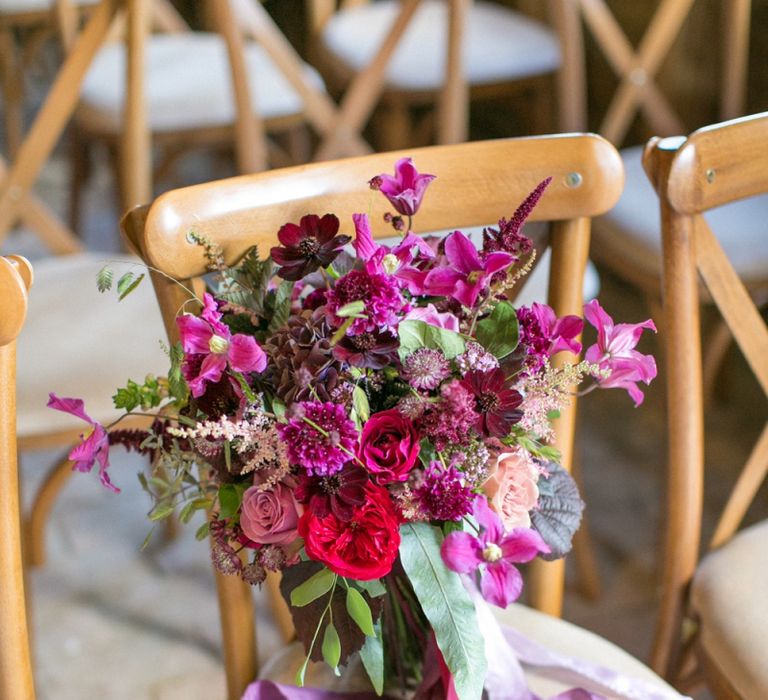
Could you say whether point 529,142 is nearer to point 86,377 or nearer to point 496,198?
point 496,198

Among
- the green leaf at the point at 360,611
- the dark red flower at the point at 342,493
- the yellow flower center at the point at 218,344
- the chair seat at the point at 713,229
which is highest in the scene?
the yellow flower center at the point at 218,344

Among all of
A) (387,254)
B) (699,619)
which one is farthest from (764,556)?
(387,254)

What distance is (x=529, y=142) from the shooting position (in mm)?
824

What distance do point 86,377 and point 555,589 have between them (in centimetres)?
63

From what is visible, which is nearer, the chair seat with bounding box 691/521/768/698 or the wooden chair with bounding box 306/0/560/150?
the chair seat with bounding box 691/521/768/698

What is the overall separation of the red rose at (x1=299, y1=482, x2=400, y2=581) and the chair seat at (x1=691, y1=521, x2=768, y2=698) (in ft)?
1.59

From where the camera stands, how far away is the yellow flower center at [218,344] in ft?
1.84

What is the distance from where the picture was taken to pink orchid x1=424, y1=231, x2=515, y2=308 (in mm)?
585

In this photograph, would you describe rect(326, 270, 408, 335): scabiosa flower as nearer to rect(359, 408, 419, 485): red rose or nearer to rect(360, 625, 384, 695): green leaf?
rect(359, 408, 419, 485): red rose

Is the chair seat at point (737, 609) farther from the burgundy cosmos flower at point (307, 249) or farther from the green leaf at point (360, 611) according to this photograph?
the burgundy cosmos flower at point (307, 249)

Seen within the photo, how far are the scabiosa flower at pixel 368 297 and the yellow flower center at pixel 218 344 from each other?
0.20 feet

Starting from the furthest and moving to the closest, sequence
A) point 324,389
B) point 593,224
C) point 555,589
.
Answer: point 593,224
point 555,589
point 324,389

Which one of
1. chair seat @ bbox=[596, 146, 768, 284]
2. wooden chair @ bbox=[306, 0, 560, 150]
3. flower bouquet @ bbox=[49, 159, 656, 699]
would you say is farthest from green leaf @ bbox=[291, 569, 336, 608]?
wooden chair @ bbox=[306, 0, 560, 150]

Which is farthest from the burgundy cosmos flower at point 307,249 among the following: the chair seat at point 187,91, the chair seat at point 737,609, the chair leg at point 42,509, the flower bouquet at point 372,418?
the chair seat at point 187,91
